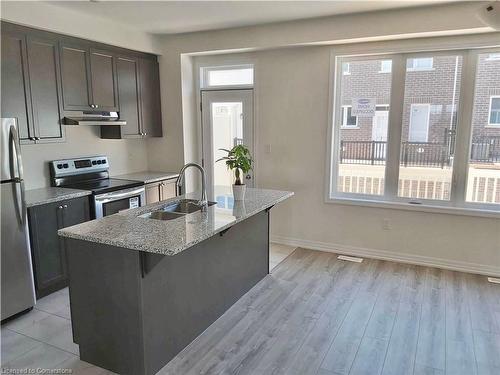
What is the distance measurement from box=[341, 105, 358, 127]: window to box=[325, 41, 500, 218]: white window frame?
0.26 ft

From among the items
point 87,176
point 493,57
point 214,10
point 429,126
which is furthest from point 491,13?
point 87,176

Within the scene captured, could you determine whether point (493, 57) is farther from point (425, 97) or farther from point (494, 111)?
point (425, 97)

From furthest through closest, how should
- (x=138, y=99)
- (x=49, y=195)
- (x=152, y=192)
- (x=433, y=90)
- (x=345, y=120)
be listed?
1. (x=138, y=99)
2. (x=152, y=192)
3. (x=345, y=120)
4. (x=433, y=90)
5. (x=49, y=195)

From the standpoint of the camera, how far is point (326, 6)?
3.56 m

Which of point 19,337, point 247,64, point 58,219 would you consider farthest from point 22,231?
point 247,64

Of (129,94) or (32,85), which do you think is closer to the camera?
(32,85)

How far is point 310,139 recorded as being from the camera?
4.49 metres

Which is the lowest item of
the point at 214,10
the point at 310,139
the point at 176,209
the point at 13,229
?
the point at 13,229

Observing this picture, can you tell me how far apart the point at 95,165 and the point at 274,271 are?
2.46 metres

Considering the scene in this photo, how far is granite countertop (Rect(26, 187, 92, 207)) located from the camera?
322 cm

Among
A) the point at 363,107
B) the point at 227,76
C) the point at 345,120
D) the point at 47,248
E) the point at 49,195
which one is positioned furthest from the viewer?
the point at 227,76

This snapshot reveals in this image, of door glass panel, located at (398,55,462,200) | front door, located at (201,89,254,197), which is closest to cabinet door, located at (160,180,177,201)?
front door, located at (201,89,254,197)

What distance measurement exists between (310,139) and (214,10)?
1.80 metres

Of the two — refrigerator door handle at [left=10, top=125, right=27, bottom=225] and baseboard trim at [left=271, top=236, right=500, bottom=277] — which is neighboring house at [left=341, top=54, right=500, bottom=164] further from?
refrigerator door handle at [left=10, top=125, right=27, bottom=225]
